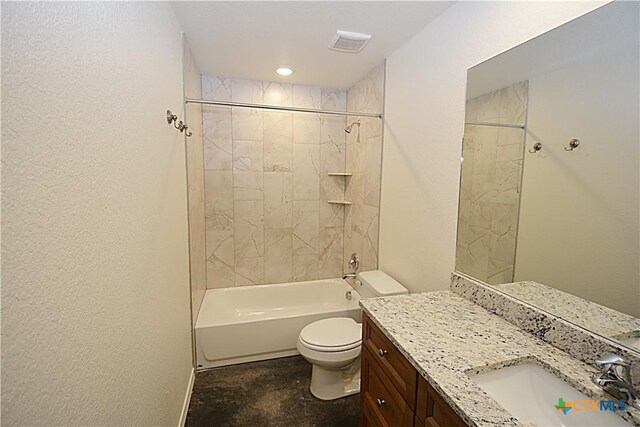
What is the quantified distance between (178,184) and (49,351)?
4.30ft

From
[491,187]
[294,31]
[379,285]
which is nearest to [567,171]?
[491,187]

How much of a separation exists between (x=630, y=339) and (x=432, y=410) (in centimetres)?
63

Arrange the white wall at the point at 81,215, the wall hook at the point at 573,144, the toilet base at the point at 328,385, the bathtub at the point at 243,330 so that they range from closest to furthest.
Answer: the white wall at the point at 81,215 < the wall hook at the point at 573,144 < the toilet base at the point at 328,385 < the bathtub at the point at 243,330

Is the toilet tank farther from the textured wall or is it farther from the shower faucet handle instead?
the textured wall

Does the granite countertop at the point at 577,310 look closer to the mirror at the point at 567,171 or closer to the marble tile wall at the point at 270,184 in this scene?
the mirror at the point at 567,171

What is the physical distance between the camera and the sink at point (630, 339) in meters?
0.87

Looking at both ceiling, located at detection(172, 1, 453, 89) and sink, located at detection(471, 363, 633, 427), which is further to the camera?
ceiling, located at detection(172, 1, 453, 89)

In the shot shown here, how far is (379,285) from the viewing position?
216 cm

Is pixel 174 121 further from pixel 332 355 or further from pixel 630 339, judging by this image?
pixel 630 339

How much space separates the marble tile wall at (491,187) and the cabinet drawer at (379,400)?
2.19 feet

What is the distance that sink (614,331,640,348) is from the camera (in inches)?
34.2

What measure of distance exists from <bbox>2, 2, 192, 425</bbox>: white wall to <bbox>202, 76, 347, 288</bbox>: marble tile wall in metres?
1.58

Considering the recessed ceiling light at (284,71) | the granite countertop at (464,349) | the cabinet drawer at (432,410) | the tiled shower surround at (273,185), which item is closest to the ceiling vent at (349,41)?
the recessed ceiling light at (284,71)

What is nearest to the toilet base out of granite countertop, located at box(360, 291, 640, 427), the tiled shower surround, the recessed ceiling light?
granite countertop, located at box(360, 291, 640, 427)
